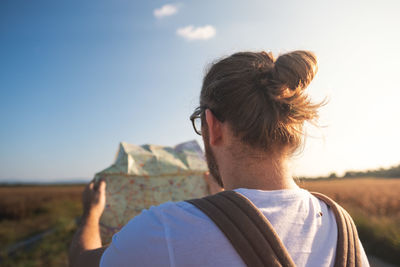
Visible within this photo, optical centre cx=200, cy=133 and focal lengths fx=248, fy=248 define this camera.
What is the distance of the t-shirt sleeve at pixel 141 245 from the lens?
0.91m

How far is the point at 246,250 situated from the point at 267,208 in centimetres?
21

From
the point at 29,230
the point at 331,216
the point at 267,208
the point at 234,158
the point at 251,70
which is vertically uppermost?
the point at 251,70

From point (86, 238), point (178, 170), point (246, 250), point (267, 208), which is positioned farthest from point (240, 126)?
point (178, 170)

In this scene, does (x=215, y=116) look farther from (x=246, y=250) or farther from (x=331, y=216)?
(x=331, y=216)

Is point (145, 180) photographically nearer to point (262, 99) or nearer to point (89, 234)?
point (89, 234)

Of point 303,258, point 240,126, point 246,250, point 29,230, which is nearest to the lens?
point 246,250

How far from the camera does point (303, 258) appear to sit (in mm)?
1011

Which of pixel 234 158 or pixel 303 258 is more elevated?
pixel 234 158

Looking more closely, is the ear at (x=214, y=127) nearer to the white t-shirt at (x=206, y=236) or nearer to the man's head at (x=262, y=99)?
the man's head at (x=262, y=99)

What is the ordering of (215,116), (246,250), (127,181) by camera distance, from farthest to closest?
1. (127,181)
2. (215,116)
3. (246,250)

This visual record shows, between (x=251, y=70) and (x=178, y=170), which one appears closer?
(x=251, y=70)

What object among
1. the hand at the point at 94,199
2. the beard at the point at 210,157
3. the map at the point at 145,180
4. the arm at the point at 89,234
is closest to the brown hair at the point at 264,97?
the beard at the point at 210,157

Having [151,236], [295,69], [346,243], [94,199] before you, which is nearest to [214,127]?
[295,69]

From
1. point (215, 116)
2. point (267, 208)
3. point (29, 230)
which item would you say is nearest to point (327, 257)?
point (267, 208)
